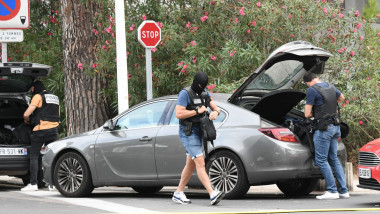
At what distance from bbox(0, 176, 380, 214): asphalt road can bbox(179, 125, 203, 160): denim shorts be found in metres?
0.68

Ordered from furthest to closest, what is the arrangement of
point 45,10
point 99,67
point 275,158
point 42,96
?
point 45,10 < point 99,67 < point 42,96 < point 275,158

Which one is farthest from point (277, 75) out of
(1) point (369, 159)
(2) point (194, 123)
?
(1) point (369, 159)

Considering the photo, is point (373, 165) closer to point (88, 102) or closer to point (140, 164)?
point (140, 164)

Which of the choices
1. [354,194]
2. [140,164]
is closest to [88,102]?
[140,164]

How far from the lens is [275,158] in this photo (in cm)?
1035

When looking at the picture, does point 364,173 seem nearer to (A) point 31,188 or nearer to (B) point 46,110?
(B) point 46,110

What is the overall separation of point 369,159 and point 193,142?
85.5 inches

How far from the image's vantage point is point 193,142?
33.2 feet

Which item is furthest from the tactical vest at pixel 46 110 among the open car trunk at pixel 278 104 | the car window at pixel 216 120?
the open car trunk at pixel 278 104

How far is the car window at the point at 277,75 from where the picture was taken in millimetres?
11243

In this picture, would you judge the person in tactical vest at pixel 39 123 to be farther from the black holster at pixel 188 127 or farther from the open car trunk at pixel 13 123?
the black holster at pixel 188 127

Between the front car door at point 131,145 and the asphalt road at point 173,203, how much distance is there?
1.27 ft

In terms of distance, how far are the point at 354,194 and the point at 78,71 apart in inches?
274

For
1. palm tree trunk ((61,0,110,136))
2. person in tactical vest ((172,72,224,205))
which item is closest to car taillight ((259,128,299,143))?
person in tactical vest ((172,72,224,205))
